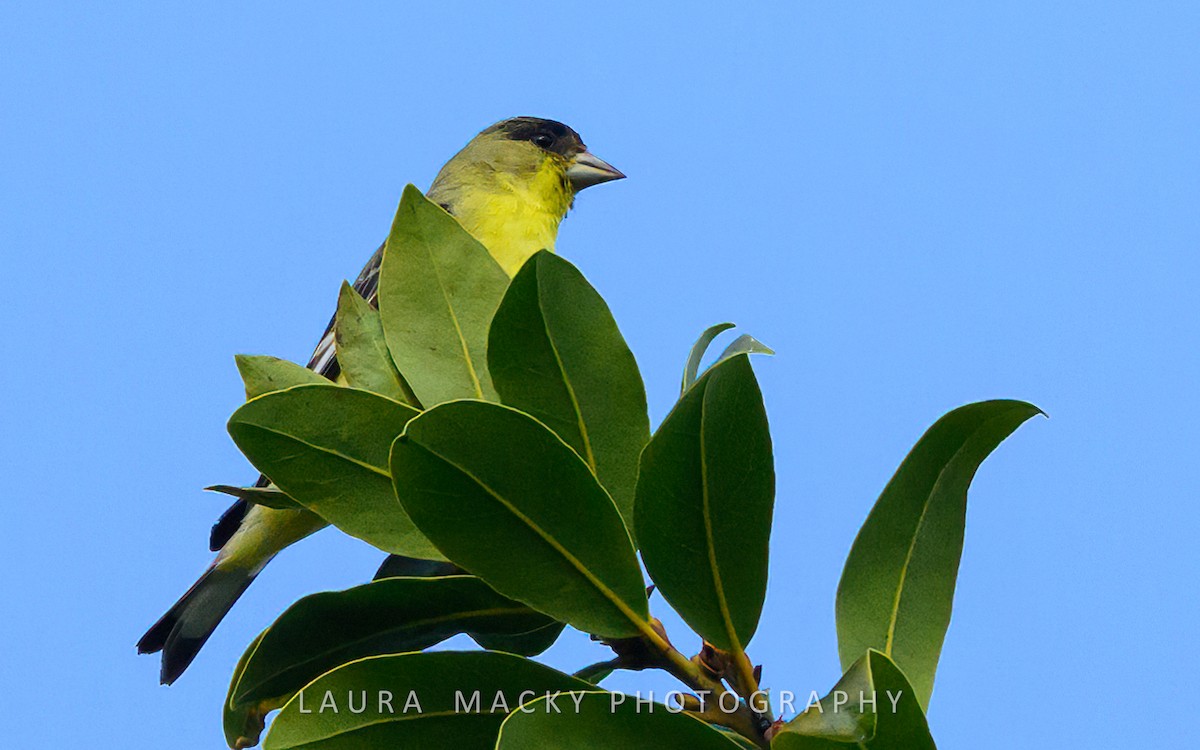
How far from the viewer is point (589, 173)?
476cm

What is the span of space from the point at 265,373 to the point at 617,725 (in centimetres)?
80

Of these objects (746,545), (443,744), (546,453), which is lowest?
(443,744)

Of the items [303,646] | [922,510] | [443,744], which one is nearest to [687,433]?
[922,510]

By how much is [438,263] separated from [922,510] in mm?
808

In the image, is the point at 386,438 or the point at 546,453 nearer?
the point at 546,453

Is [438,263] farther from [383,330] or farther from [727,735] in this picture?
[727,735]

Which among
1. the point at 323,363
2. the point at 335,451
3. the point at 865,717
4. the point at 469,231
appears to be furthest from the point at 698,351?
the point at 323,363

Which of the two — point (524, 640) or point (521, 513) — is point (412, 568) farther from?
point (521, 513)

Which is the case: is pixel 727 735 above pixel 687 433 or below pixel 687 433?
below

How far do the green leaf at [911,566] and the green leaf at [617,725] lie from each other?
0.29 m

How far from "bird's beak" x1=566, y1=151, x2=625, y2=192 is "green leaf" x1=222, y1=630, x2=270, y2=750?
3257 mm

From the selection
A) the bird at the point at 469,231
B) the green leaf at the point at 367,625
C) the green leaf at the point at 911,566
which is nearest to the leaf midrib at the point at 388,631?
the green leaf at the point at 367,625

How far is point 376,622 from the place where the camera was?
1.68 metres

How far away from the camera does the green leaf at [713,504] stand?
1.46 meters
